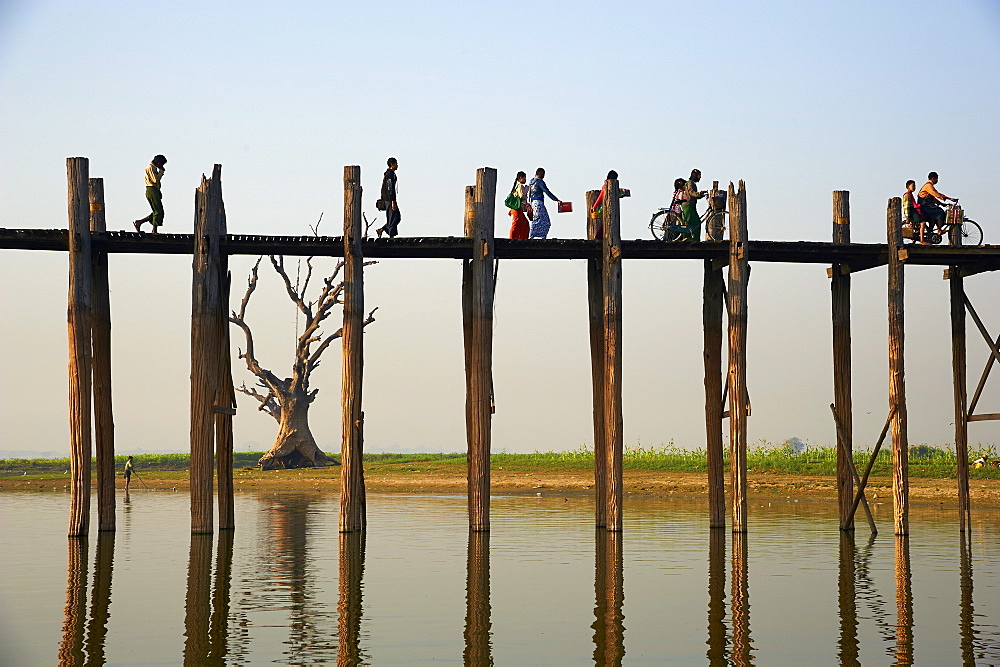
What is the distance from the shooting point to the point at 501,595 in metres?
15.2

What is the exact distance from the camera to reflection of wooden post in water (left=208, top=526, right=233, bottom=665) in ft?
37.5

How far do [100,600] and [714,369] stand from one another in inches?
488

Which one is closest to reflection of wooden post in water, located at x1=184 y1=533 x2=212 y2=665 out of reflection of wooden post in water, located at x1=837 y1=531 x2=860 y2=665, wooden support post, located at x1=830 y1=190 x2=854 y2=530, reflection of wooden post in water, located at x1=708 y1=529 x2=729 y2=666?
reflection of wooden post in water, located at x1=708 y1=529 x2=729 y2=666

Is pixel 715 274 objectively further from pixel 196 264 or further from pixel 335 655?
pixel 335 655

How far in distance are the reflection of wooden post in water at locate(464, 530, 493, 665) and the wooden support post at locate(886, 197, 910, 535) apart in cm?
768

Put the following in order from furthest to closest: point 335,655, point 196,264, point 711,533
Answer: point 711,533
point 196,264
point 335,655

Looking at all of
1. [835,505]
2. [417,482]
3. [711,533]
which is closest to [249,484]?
[417,482]

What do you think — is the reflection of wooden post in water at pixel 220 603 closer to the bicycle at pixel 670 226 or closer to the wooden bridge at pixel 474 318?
the wooden bridge at pixel 474 318

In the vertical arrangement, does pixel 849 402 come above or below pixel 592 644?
above

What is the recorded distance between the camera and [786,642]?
40.1 feet

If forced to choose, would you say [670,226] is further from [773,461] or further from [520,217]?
[773,461]

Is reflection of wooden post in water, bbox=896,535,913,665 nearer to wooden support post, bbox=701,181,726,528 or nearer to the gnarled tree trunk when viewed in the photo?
wooden support post, bbox=701,181,726,528

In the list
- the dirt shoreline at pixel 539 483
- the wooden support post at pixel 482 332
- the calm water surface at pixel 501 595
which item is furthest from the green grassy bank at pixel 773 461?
the wooden support post at pixel 482 332

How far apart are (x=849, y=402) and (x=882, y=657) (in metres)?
11.9
